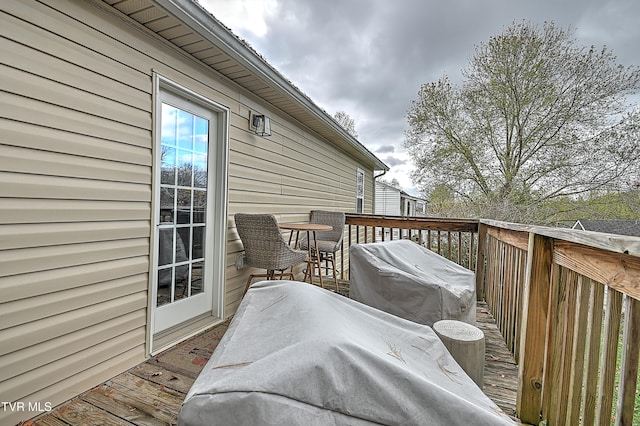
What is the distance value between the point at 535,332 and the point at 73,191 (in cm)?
285

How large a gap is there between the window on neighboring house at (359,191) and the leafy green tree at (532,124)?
4021 millimetres

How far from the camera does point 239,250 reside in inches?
144

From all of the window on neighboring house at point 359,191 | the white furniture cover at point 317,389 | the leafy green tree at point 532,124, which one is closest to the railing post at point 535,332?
the white furniture cover at point 317,389

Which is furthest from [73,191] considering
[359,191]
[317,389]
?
[359,191]

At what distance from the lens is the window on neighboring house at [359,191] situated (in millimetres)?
8995

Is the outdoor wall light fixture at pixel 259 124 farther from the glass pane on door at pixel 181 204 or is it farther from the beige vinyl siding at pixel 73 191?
the beige vinyl siding at pixel 73 191

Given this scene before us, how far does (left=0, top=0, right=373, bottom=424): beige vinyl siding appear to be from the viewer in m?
1.73

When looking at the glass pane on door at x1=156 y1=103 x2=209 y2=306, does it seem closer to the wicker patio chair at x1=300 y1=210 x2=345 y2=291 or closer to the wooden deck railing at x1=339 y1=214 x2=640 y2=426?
the wicker patio chair at x1=300 y1=210 x2=345 y2=291

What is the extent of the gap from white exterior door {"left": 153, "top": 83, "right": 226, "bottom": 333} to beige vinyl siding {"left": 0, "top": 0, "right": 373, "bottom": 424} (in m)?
0.24

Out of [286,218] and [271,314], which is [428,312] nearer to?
[271,314]

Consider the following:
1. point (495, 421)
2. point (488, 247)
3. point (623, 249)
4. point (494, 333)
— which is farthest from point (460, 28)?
point (495, 421)

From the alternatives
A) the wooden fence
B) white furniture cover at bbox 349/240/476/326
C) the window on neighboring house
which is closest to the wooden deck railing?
the wooden fence

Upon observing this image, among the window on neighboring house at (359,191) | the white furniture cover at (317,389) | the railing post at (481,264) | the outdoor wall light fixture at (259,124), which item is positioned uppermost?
the outdoor wall light fixture at (259,124)

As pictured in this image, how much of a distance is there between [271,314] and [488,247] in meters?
3.61
